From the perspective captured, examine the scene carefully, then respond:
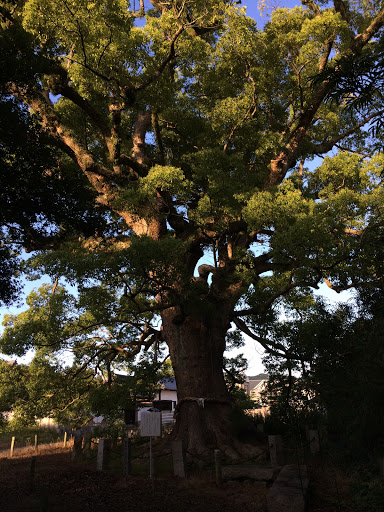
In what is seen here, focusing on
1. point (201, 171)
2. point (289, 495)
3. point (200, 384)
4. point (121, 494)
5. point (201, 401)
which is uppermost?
point (201, 171)

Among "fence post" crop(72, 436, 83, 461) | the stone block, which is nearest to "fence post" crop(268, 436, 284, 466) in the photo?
the stone block

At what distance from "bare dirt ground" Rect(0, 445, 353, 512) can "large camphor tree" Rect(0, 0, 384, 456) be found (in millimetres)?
2573

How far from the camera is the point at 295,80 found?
44.5ft

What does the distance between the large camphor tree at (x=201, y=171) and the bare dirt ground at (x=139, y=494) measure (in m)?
2.57

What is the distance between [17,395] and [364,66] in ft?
49.5

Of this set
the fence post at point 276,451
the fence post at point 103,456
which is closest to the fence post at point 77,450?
the fence post at point 103,456

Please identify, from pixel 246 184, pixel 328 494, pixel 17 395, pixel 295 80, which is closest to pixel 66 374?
pixel 17 395

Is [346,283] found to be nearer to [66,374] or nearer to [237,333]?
[237,333]

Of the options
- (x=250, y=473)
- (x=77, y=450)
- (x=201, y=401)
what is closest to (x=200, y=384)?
(x=201, y=401)

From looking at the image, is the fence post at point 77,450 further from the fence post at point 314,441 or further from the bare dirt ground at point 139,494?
the fence post at point 314,441

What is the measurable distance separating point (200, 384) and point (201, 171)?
6.43m

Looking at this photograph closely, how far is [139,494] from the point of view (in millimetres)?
7891

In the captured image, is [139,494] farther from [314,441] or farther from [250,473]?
[314,441]

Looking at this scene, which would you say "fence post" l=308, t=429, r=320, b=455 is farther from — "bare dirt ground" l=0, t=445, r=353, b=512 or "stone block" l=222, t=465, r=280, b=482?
"stone block" l=222, t=465, r=280, b=482
